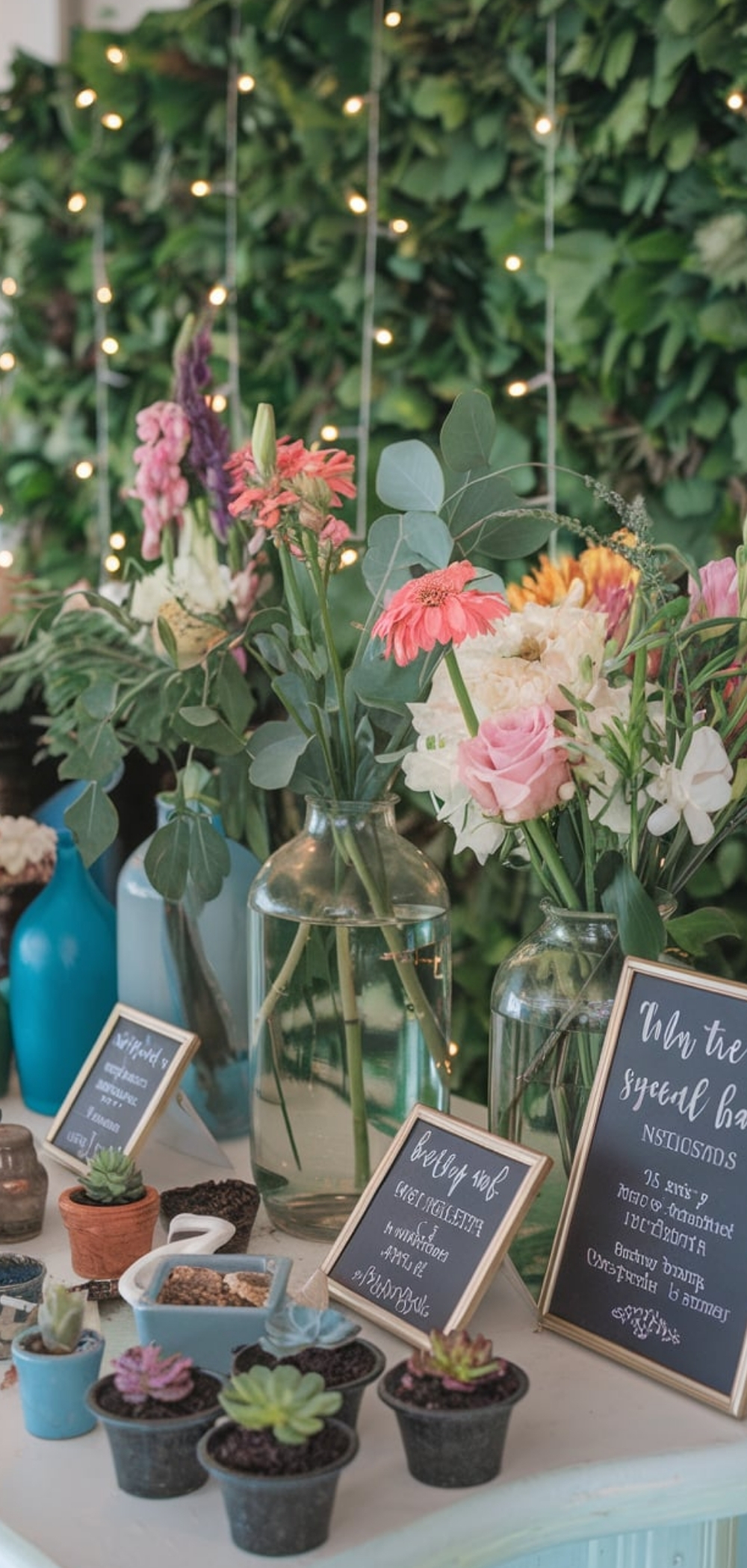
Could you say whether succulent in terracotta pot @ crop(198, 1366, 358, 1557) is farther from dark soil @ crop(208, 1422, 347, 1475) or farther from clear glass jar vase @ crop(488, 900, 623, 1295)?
clear glass jar vase @ crop(488, 900, 623, 1295)

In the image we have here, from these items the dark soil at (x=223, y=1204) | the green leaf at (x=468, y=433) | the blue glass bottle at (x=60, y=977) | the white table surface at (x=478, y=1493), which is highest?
the green leaf at (x=468, y=433)

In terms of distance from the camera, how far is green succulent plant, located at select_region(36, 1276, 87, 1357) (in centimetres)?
78

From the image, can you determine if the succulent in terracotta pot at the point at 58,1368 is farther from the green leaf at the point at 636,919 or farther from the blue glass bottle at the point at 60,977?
the blue glass bottle at the point at 60,977

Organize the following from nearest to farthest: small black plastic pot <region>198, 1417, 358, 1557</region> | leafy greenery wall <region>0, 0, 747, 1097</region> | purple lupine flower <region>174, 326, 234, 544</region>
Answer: small black plastic pot <region>198, 1417, 358, 1557</region>
purple lupine flower <region>174, 326, 234, 544</region>
leafy greenery wall <region>0, 0, 747, 1097</region>

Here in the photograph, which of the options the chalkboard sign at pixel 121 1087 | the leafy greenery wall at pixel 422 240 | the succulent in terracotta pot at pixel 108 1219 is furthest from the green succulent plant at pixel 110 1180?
the leafy greenery wall at pixel 422 240

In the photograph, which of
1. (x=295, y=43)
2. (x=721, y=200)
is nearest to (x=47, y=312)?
(x=295, y=43)

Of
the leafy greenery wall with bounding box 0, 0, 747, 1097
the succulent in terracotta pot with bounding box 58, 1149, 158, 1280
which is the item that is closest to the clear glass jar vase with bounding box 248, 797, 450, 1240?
the succulent in terracotta pot with bounding box 58, 1149, 158, 1280

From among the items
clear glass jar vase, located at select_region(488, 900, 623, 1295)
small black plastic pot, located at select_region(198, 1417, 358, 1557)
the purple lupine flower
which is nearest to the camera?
small black plastic pot, located at select_region(198, 1417, 358, 1557)

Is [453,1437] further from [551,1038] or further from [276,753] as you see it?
[276,753]

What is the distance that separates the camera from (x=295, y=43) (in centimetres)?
262

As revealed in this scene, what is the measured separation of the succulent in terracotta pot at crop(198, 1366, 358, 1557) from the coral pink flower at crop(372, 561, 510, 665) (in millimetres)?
368

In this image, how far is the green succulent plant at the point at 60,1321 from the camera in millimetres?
775

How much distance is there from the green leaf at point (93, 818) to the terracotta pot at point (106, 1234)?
0.25 metres

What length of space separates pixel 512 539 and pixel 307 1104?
40 cm
